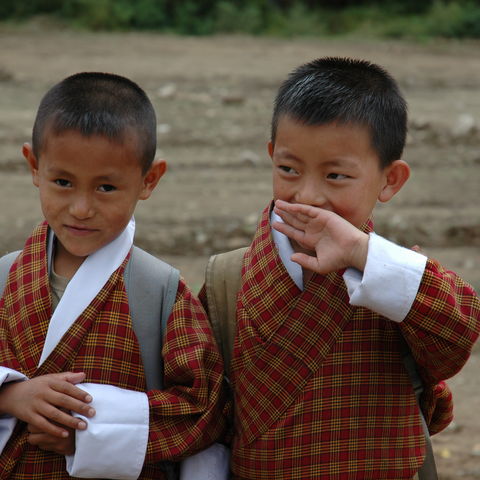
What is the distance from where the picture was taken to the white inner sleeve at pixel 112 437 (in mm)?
2219

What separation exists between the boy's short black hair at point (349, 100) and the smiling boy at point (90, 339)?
1.26 feet

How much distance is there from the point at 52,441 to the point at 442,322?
92 cm

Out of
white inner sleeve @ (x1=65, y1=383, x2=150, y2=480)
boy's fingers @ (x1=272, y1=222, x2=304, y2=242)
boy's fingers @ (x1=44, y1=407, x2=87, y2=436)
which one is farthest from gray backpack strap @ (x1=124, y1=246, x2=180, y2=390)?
boy's fingers @ (x1=272, y1=222, x2=304, y2=242)

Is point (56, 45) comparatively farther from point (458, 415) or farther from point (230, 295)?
point (230, 295)

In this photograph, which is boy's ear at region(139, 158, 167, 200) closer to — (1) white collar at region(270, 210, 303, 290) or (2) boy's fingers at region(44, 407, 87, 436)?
(1) white collar at region(270, 210, 303, 290)

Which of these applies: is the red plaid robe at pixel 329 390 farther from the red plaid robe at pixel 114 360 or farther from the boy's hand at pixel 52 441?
the boy's hand at pixel 52 441

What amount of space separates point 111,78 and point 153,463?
964mm

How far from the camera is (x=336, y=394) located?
90.4 inches

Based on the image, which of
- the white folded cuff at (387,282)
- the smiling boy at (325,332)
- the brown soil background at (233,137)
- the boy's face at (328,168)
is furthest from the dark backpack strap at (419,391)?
the brown soil background at (233,137)

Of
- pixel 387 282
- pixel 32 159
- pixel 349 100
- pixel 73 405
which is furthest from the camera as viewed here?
pixel 32 159

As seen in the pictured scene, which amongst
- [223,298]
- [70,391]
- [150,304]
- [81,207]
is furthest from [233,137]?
[70,391]

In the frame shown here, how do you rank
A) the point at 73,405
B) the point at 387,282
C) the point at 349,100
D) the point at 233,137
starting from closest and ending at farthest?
the point at 387,282, the point at 73,405, the point at 349,100, the point at 233,137

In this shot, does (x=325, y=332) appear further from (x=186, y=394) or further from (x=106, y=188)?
(x=106, y=188)

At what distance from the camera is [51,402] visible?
2.22 metres
